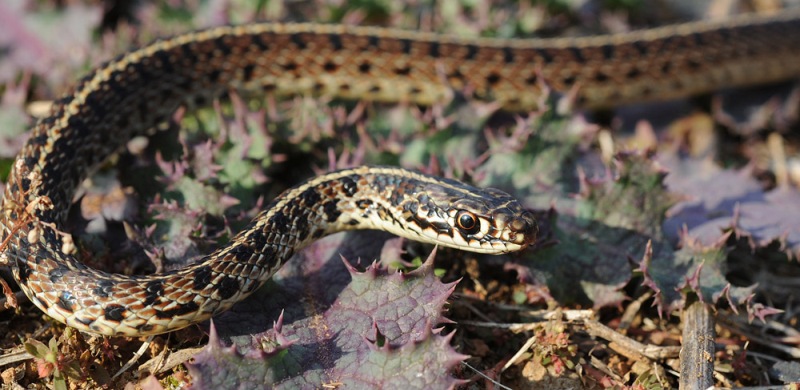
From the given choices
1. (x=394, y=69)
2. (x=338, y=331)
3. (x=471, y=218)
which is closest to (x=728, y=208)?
(x=471, y=218)

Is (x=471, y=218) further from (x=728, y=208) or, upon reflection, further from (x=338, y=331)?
(x=728, y=208)

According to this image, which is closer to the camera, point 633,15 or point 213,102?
point 213,102

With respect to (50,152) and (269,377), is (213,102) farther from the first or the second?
(269,377)

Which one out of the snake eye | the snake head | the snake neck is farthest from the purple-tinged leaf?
the snake eye

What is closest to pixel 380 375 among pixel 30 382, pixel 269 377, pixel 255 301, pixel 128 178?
pixel 269 377

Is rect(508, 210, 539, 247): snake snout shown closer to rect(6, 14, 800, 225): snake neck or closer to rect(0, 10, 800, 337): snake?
rect(0, 10, 800, 337): snake

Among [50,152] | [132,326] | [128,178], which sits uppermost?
[50,152]

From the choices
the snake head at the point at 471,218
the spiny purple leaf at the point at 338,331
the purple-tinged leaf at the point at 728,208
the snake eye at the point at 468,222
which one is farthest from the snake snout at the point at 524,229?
the purple-tinged leaf at the point at 728,208
